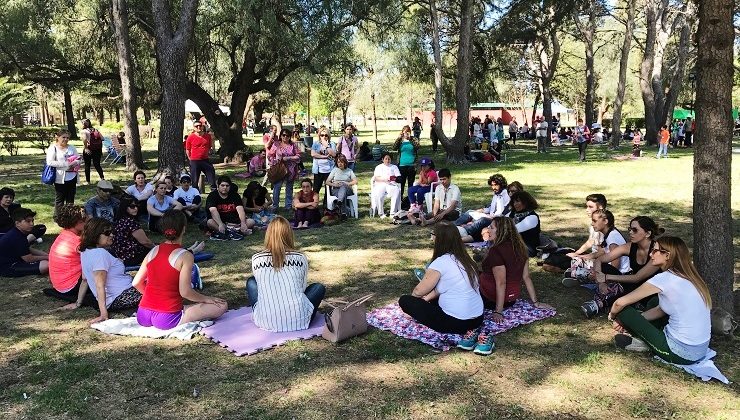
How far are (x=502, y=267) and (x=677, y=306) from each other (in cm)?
143

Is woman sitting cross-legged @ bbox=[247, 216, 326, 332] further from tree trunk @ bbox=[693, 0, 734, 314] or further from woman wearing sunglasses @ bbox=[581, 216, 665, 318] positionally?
tree trunk @ bbox=[693, 0, 734, 314]

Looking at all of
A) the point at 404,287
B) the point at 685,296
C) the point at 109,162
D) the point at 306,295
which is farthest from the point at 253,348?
the point at 109,162

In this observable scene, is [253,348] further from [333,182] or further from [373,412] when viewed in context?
[333,182]

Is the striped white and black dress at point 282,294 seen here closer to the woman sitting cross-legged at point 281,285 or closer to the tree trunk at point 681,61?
the woman sitting cross-legged at point 281,285

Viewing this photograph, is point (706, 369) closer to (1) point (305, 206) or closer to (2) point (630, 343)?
(2) point (630, 343)

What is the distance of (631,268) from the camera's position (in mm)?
5562

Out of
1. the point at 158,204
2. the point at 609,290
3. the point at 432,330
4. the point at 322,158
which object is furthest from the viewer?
the point at 322,158

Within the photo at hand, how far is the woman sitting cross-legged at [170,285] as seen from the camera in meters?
4.74

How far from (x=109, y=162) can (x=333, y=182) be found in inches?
506

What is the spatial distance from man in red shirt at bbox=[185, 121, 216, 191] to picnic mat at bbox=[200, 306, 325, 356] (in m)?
7.11

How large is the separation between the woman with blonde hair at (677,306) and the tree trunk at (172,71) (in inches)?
425

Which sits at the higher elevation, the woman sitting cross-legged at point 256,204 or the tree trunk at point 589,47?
the tree trunk at point 589,47

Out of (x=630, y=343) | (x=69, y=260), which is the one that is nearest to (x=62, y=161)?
(x=69, y=260)

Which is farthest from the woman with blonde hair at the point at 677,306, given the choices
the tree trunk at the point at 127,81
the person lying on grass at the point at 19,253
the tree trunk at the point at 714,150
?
the tree trunk at the point at 127,81
